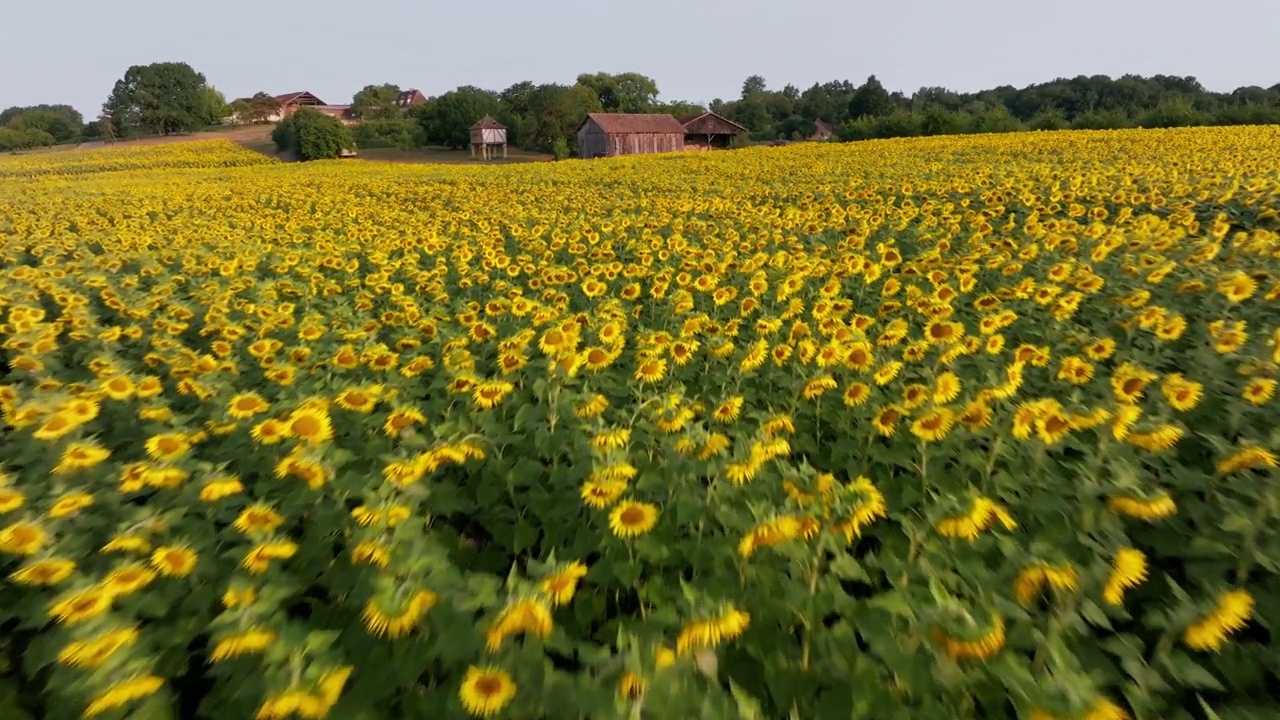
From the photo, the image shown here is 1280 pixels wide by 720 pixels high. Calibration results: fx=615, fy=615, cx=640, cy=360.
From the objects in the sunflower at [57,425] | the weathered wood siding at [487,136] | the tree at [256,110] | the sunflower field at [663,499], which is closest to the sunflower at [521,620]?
the sunflower field at [663,499]

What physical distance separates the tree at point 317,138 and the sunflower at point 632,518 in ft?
161

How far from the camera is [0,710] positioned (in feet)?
5.36

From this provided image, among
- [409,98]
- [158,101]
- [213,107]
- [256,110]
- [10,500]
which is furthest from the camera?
[409,98]

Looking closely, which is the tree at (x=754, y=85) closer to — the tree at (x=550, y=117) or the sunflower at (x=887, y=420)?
the tree at (x=550, y=117)

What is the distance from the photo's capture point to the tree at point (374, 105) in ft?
272

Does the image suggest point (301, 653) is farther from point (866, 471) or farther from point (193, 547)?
point (866, 471)

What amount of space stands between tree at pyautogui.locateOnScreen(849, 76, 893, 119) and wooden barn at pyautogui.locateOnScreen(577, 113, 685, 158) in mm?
21776

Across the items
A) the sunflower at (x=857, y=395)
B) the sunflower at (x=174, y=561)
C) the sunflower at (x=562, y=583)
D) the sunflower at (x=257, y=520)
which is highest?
the sunflower at (x=857, y=395)

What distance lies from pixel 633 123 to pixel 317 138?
2296 centimetres

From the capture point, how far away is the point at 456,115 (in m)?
56.3

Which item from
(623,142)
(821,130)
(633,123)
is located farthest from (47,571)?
(821,130)

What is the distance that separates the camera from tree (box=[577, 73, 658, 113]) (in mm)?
71375

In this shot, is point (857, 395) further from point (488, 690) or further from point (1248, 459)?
point (488, 690)

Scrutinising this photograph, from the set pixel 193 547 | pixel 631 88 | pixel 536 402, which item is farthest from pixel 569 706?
pixel 631 88
